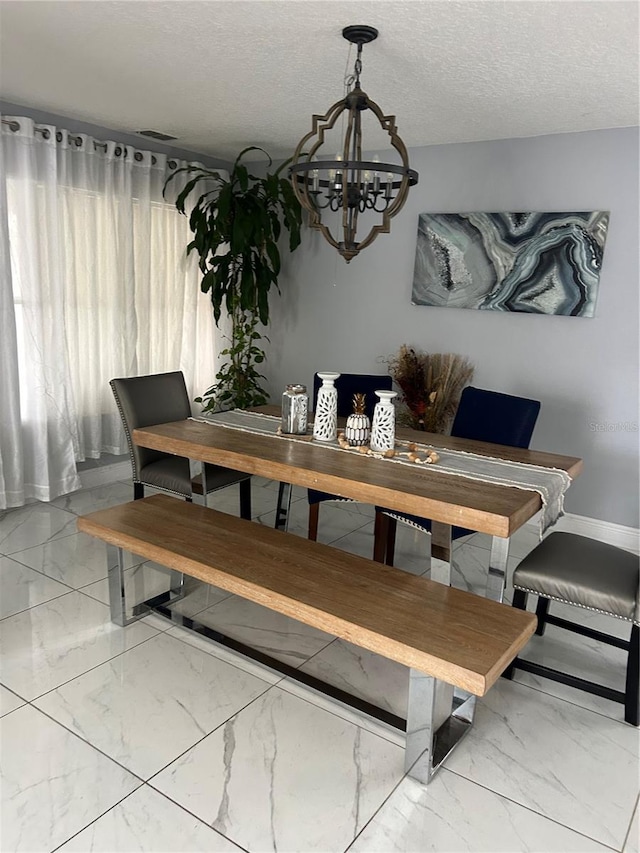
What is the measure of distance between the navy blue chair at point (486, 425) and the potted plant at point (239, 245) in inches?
77.7

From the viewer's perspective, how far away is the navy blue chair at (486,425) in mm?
3131

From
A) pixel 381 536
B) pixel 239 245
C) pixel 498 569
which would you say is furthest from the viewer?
pixel 239 245

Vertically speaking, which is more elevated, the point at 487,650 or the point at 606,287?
the point at 606,287

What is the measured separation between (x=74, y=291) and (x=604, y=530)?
11.9 feet

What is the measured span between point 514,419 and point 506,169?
1.78 m

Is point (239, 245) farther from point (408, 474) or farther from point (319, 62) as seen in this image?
point (408, 474)

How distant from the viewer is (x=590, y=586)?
2275 millimetres

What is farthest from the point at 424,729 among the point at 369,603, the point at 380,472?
the point at 380,472

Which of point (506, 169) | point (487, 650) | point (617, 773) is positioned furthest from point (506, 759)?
point (506, 169)

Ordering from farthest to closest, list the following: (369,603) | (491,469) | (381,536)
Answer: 1. (381,536)
2. (491,469)
3. (369,603)

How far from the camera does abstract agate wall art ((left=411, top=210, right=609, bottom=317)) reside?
12.4 feet

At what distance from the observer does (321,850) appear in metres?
1.75

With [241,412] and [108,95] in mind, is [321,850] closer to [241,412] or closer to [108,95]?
[241,412]

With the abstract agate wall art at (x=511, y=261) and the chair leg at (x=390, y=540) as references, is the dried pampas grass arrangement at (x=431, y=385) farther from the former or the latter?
the chair leg at (x=390, y=540)
